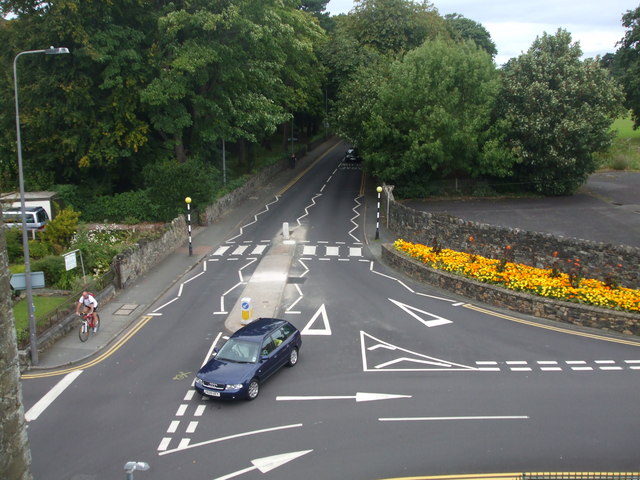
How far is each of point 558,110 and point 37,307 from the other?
35096 millimetres

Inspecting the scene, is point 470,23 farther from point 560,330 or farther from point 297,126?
point 560,330

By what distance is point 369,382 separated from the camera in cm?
1711

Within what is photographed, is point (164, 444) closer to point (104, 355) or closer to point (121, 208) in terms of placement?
point (104, 355)

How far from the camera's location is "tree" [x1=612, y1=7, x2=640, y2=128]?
5828 cm

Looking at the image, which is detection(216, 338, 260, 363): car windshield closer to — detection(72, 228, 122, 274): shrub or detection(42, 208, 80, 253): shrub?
detection(72, 228, 122, 274): shrub

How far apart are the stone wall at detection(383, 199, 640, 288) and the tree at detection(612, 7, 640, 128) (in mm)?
37219

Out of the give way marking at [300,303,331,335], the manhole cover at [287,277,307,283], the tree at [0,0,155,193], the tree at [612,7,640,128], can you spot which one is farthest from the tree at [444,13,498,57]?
the give way marking at [300,303,331,335]

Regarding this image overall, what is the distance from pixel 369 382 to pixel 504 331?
669cm

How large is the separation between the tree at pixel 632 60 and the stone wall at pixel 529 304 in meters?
43.1

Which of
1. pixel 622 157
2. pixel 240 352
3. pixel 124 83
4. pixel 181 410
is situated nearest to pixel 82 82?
pixel 124 83

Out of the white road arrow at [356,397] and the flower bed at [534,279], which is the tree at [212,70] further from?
the white road arrow at [356,397]

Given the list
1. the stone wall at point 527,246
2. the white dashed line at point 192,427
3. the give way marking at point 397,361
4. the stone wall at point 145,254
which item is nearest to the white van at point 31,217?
the stone wall at point 145,254

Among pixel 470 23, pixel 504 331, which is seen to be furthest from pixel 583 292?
pixel 470 23

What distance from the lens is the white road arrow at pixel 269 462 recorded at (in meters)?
12.8
